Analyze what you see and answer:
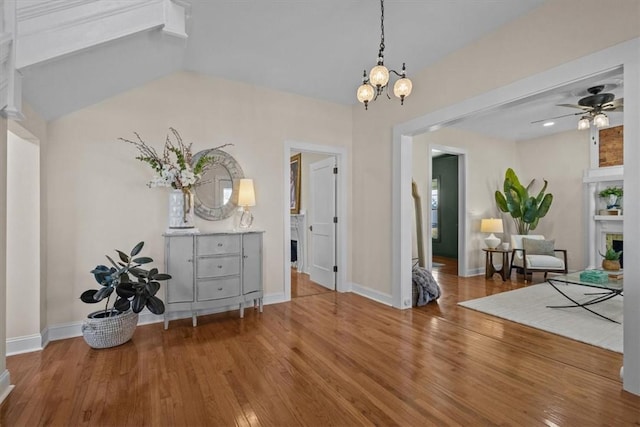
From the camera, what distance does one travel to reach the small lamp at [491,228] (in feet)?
19.0

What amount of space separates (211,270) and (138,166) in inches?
55.3

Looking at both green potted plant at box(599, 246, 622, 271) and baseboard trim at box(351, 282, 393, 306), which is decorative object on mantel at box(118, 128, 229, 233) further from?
green potted plant at box(599, 246, 622, 271)

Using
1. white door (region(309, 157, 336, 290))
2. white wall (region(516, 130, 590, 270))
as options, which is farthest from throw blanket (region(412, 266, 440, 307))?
white wall (region(516, 130, 590, 270))

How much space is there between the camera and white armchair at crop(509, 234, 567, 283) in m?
5.33

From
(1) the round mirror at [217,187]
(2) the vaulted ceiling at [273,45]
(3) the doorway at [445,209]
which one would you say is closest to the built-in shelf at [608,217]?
(3) the doorway at [445,209]

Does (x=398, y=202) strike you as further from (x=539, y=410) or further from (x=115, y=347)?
(x=115, y=347)

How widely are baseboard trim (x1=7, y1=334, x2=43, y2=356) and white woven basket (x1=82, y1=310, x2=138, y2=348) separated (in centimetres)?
41

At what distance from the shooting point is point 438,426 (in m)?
1.71

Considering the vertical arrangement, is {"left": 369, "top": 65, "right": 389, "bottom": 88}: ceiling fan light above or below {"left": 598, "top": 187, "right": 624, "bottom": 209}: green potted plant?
above

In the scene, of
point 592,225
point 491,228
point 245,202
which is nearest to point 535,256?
point 491,228

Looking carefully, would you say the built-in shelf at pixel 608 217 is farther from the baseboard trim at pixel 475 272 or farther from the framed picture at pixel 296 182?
the framed picture at pixel 296 182

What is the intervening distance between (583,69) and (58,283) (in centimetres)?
499

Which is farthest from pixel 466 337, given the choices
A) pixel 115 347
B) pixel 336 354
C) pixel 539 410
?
pixel 115 347

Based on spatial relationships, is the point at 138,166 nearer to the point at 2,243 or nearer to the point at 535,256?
the point at 2,243
